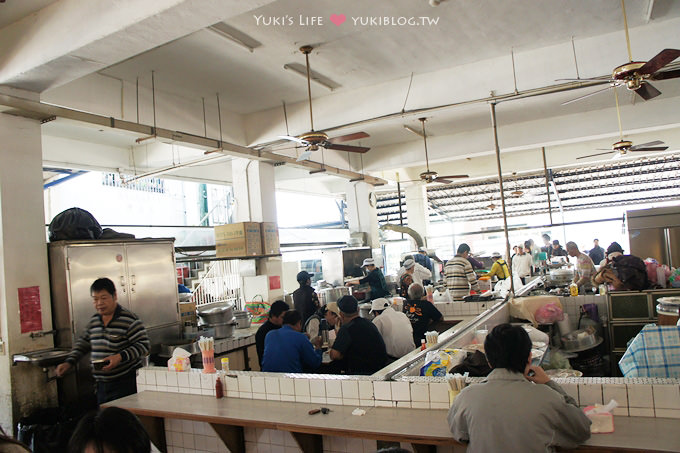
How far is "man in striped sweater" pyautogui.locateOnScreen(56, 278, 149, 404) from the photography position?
12.7 feet

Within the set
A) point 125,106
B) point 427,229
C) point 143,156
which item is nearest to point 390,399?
point 125,106

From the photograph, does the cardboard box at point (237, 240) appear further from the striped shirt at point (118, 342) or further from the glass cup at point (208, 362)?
the glass cup at point (208, 362)

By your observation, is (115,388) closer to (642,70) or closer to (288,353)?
(288,353)

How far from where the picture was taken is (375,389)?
115 inches

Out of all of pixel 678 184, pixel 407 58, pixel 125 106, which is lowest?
pixel 678 184

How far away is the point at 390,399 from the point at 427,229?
38.0ft

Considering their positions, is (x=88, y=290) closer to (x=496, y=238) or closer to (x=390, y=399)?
(x=390, y=399)

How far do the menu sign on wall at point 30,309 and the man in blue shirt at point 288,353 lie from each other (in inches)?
95.1

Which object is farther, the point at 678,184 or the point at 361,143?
the point at 678,184

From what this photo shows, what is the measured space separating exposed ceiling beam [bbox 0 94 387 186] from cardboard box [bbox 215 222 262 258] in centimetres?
121

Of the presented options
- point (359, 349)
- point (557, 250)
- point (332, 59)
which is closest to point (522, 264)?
point (557, 250)

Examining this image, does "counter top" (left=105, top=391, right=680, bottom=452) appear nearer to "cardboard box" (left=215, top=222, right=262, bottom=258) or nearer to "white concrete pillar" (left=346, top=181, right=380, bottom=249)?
"cardboard box" (left=215, top=222, right=262, bottom=258)

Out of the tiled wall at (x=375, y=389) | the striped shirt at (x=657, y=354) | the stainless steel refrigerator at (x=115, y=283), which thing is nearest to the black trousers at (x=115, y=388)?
the tiled wall at (x=375, y=389)

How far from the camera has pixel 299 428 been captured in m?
2.66
